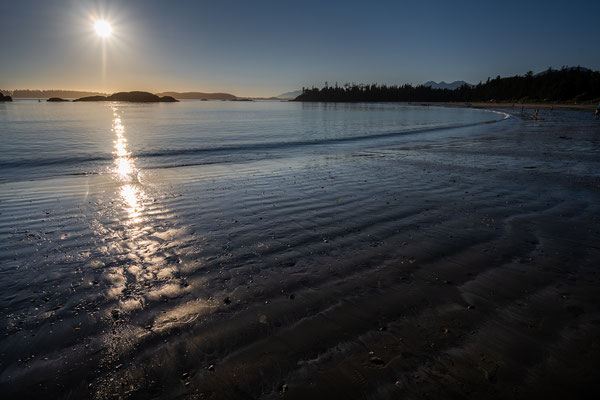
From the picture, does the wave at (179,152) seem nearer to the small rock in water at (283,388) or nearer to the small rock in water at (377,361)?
the small rock in water at (283,388)

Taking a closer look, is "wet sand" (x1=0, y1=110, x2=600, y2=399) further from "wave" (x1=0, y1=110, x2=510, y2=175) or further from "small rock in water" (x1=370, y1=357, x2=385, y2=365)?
"wave" (x1=0, y1=110, x2=510, y2=175)

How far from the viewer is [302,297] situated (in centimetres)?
444

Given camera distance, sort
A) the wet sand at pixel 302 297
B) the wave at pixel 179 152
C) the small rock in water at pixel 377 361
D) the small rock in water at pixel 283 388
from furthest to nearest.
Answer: the wave at pixel 179 152, the small rock in water at pixel 377 361, the wet sand at pixel 302 297, the small rock in water at pixel 283 388

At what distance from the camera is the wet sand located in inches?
122

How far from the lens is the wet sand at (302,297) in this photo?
3.09 m

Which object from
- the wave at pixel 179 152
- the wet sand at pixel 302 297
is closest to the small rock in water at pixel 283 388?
the wet sand at pixel 302 297

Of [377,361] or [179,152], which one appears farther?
[179,152]

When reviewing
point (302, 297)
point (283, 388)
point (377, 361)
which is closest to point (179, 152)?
point (302, 297)

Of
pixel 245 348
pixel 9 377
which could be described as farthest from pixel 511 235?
pixel 9 377

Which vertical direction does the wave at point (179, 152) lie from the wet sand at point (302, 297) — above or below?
above

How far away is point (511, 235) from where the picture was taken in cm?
653

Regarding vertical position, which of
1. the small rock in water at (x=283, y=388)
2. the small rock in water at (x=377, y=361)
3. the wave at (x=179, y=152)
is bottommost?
the small rock in water at (x=283, y=388)

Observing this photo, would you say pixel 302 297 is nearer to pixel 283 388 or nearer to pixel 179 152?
pixel 283 388

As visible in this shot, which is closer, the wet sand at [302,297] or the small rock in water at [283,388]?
the small rock in water at [283,388]
